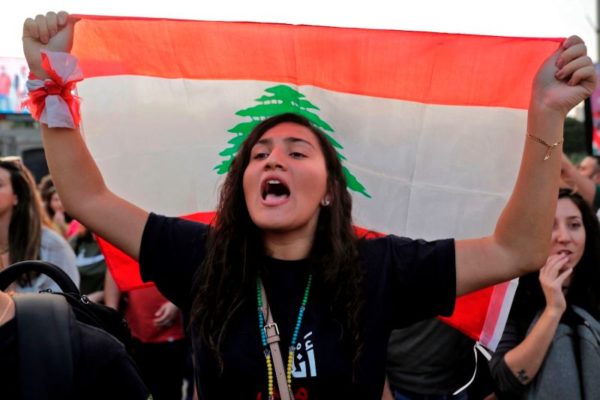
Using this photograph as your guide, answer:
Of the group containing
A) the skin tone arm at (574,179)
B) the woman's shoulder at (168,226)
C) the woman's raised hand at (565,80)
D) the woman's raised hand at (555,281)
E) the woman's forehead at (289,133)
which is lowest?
the woman's raised hand at (555,281)

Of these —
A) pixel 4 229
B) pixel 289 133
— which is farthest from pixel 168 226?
pixel 4 229

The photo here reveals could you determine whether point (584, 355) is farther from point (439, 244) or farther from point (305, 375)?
point (305, 375)

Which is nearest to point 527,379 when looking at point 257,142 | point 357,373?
point 357,373

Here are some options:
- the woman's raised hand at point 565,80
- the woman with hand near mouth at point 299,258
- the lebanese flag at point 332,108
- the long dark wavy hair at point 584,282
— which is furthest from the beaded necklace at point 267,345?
the long dark wavy hair at point 584,282

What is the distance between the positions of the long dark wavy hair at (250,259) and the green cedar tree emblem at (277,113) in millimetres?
425

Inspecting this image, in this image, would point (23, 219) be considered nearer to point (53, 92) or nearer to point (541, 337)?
point (53, 92)

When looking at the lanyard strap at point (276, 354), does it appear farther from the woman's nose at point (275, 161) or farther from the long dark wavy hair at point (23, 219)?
the long dark wavy hair at point (23, 219)

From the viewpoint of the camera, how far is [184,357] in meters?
4.93

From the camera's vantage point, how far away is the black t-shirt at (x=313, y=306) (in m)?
2.10

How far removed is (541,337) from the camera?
281 centimetres

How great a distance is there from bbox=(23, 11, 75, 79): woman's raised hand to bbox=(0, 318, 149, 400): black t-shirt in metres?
1.10

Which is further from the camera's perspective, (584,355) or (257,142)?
(584,355)

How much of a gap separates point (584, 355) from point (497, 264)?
0.80m

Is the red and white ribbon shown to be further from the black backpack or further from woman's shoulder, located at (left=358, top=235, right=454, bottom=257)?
woman's shoulder, located at (left=358, top=235, right=454, bottom=257)
